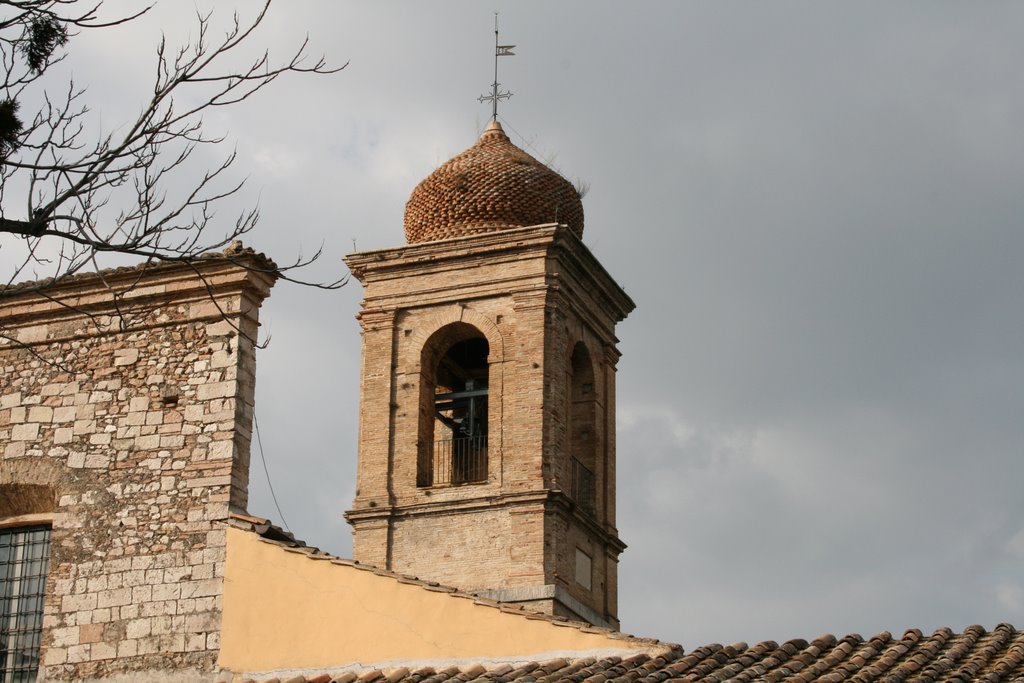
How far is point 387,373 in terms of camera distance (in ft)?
89.1

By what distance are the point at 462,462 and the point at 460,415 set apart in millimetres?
932

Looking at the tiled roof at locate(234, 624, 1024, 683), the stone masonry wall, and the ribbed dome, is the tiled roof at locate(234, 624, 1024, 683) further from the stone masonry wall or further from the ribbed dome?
the ribbed dome

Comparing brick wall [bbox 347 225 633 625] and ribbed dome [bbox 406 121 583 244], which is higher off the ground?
ribbed dome [bbox 406 121 583 244]

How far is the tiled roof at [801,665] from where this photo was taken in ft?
39.4

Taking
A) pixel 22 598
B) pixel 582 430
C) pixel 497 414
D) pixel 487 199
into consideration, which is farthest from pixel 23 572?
pixel 487 199

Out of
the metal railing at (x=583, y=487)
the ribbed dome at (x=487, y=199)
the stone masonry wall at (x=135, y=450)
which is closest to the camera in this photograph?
the stone masonry wall at (x=135, y=450)

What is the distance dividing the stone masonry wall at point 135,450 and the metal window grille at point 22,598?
29 cm

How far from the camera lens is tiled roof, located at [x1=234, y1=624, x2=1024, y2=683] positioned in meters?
12.0

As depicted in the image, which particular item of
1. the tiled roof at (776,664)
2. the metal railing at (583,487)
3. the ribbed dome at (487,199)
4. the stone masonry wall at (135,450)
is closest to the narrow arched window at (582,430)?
the metal railing at (583,487)

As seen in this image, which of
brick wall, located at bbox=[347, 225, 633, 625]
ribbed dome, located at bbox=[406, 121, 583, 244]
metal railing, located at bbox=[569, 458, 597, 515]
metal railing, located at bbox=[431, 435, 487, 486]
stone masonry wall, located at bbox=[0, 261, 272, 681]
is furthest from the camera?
ribbed dome, located at bbox=[406, 121, 583, 244]

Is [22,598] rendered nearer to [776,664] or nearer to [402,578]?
[402,578]

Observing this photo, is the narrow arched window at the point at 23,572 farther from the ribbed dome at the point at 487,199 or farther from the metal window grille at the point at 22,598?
the ribbed dome at the point at 487,199

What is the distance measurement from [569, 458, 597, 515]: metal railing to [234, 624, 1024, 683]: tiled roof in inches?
549

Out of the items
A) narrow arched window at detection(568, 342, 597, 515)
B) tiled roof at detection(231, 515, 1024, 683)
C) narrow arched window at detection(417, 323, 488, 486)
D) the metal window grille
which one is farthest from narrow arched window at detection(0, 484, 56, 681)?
narrow arched window at detection(568, 342, 597, 515)
